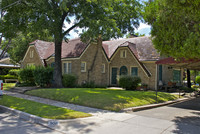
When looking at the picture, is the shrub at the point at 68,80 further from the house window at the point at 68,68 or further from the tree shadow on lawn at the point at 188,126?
the tree shadow on lawn at the point at 188,126

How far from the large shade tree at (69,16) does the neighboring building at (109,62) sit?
338 cm

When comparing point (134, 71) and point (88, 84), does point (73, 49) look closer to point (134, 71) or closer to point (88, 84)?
point (88, 84)

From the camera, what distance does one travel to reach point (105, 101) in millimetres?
10461

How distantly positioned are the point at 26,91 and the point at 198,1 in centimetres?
1356

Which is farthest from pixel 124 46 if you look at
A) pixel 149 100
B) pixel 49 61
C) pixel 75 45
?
pixel 149 100

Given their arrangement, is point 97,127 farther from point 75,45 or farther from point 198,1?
point 75,45

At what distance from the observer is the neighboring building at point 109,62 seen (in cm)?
2041

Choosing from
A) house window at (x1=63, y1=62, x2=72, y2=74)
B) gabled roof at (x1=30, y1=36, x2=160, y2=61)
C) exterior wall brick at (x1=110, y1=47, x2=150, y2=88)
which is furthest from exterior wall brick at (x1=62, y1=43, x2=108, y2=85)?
exterior wall brick at (x1=110, y1=47, x2=150, y2=88)

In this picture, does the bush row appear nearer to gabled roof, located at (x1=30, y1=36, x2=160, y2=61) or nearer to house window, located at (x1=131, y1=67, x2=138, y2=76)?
gabled roof, located at (x1=30, y1=36, x2=160, y2=61)

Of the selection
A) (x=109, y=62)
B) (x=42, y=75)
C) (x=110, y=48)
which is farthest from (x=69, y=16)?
(x=110, y=48)

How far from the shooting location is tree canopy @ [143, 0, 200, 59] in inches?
302

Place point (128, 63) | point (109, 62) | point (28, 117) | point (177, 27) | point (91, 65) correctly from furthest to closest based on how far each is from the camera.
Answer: point (109, 62) → point (128, 63) → point (91, 65) → point (177, 27) → point (28, 117)

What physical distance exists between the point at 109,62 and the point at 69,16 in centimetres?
831

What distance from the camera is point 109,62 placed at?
23.5 meters
